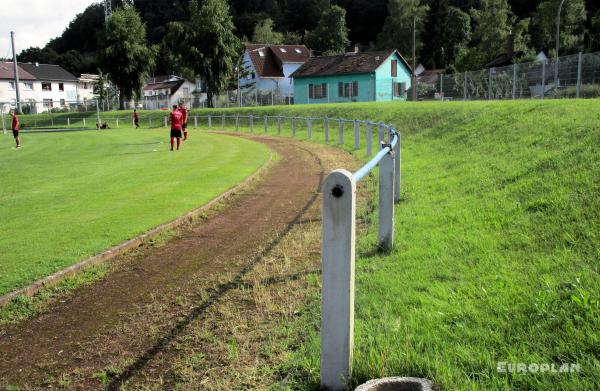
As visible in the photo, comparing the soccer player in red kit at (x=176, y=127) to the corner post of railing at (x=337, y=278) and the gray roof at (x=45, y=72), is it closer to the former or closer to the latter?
the corner post of railing at (x=337, y=278)

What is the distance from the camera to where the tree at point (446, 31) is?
84562mm

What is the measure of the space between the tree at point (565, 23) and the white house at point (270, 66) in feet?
107

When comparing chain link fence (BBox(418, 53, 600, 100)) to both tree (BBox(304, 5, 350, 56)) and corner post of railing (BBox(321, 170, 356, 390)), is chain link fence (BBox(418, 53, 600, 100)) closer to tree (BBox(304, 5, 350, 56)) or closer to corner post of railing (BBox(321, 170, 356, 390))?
corner post of railing (BBox(321, 170, 356, 390))

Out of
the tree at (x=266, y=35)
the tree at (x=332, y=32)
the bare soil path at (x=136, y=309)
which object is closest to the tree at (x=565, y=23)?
the tree at (x=332, y=32)

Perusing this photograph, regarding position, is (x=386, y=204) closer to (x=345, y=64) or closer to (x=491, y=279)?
(x=491, y=279)

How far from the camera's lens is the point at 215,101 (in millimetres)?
60375

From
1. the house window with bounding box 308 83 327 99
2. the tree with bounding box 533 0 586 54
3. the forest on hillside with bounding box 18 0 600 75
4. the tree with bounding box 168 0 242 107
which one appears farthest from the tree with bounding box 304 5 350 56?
the tree with bounding box 168 0 242 107

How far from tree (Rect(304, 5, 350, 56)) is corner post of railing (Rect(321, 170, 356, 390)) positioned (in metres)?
93.0

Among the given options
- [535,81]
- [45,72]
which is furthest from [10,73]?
[535,81]

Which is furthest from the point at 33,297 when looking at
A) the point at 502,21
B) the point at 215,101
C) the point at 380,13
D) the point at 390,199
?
the point at 380,13

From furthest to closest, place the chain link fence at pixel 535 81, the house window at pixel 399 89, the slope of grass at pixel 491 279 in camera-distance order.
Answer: the house window at pixel 399 89, the chain link fence at pixel 535 81, the slope of grass at pixel 491 279

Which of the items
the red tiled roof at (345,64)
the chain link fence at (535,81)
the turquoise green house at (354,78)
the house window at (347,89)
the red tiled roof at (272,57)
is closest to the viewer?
the chain link fence at (535,81)

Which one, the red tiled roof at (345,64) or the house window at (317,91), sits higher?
the red tiled roof at (345,64)

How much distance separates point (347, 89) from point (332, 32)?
4311cm
